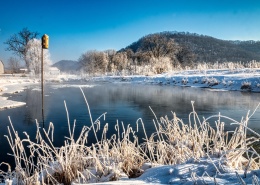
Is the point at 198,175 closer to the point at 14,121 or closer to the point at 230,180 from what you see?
the point at 230,180

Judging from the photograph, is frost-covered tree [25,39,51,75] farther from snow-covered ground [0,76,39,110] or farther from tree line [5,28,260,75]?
snow-covered ground [0,76,39,110]

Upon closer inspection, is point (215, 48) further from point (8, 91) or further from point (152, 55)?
point (8, 91)

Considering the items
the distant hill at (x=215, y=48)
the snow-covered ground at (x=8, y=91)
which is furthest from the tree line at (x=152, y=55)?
the snow-covered ground at (x=8, y=91)

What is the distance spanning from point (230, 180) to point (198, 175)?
26cm

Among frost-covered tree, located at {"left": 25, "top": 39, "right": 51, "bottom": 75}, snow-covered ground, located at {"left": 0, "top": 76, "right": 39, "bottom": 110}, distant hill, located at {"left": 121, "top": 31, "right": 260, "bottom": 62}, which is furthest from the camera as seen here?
distant hill, located at {"left": 121, "top": 31, "right": 260, "bottom": 62}

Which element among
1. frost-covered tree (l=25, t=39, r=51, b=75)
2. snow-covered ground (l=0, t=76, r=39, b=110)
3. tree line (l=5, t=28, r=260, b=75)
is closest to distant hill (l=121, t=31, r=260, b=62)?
tree line (l=5, t=28, r=260, b=75)

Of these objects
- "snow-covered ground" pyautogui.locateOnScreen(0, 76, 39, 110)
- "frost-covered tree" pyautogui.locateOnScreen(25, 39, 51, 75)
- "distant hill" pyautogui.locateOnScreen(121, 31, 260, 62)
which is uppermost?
"distant hill" pyautogui.locateOnScreen(121, 31, 260, 62)

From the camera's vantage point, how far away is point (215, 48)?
9644cm

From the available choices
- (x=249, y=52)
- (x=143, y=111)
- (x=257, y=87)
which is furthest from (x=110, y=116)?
(x=249, y=52)

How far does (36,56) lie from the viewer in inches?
1735

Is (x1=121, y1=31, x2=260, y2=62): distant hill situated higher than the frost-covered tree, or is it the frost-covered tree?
(x1=121, y1=31, x2=260, y2=62): distant hill

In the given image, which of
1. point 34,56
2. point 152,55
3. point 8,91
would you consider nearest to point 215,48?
point 152,55

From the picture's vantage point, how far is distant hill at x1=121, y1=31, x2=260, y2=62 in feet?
280

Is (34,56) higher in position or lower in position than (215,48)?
lower
